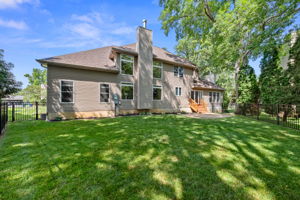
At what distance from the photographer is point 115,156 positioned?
3.23 metres

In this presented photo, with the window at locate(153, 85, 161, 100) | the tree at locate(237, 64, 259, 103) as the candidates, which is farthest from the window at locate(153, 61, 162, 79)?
the tree at locate(237, 64, 259, 103)

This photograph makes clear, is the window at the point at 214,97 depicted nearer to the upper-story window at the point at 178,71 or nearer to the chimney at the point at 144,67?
the upper-story window at the point at 178,71

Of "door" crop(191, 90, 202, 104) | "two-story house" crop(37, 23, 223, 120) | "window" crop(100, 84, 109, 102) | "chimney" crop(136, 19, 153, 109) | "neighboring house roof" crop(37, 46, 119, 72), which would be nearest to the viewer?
"neighboring house roof" crop(37, 46, 119, 72)

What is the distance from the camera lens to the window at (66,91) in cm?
909

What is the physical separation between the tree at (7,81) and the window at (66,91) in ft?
18.5

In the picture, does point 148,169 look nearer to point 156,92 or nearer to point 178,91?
point 156,92

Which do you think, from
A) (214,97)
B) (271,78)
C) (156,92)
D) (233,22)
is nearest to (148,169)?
(156,92)

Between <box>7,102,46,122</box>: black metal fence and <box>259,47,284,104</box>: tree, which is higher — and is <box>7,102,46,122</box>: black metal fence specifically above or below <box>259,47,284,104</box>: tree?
below

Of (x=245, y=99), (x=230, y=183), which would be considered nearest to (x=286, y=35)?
(x=245, y=99)

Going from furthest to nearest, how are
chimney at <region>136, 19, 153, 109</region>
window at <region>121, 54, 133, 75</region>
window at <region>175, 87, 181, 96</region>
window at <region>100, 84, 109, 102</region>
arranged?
window at <region>175, 87, 181, 96</region>, chimney at <region>136, 19, 153, 109</region>, window at <region>121, 54, 133, 75</region>, window at <region>100, 84, 109, 102</region>

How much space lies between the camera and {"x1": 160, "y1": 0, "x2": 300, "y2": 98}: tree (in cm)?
1010

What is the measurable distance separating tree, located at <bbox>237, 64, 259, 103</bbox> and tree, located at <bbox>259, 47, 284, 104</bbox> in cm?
59

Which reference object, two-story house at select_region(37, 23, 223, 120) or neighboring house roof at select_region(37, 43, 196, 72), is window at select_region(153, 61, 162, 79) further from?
neighboring house roof at select_region(37, 43, 196, 72)

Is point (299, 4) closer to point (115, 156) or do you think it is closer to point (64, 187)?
point (115, 156)
